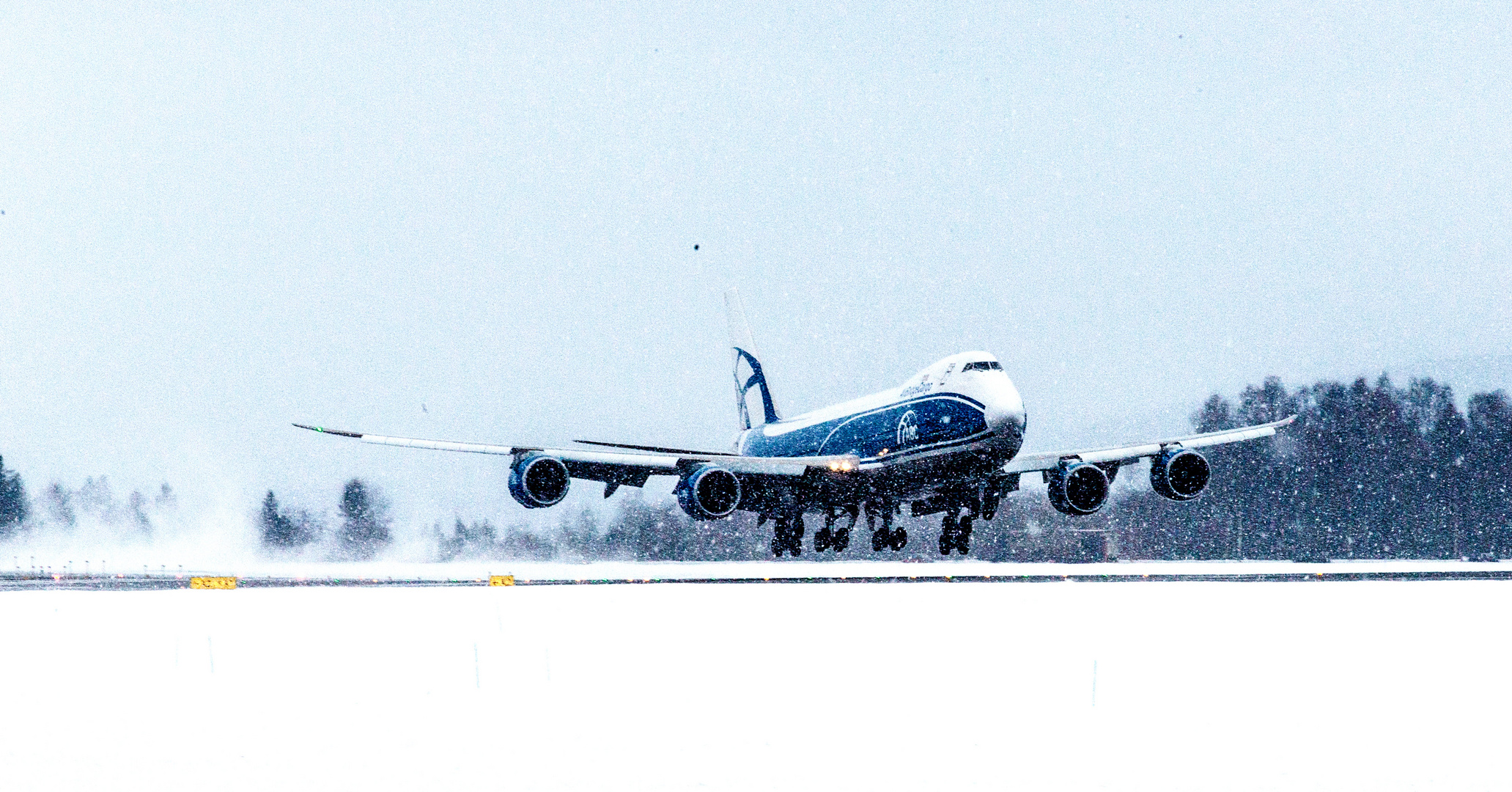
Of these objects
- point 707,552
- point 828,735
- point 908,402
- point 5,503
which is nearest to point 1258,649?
point 828,735

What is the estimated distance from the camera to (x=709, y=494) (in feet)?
172

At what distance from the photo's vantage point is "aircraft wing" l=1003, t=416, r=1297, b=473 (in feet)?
174

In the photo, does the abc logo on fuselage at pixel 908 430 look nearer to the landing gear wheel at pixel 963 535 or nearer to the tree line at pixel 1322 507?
the landing gear wheel at pixel 963 535

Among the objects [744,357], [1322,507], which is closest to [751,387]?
[744,357]

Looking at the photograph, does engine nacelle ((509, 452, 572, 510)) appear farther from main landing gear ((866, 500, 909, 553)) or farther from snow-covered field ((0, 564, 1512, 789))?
snow-covered field ((0, 564, 1512, 789))

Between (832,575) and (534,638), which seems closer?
(534,638)

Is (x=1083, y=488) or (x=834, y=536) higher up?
(x=1083, y=488)

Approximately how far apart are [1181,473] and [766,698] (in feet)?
130

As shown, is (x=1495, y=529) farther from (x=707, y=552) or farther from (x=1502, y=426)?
(x=707, y=552)

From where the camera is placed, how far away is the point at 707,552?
88750mm

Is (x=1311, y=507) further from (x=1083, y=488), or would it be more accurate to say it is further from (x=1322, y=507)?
(x=1083, y=488)

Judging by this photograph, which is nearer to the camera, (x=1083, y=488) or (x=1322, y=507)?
(x=1083, y=488)

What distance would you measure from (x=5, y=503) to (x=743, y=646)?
8046cm

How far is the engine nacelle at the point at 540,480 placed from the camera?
2044 inches
